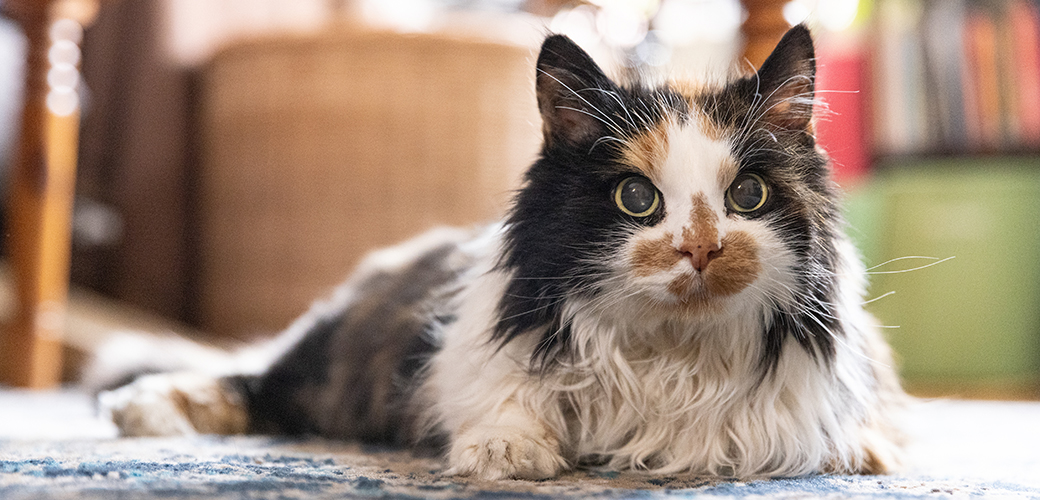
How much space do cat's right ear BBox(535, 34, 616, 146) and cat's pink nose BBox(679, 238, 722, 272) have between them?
0.20 meters

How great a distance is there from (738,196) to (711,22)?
3.18 m

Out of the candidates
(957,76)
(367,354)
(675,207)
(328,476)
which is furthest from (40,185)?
(957,76)

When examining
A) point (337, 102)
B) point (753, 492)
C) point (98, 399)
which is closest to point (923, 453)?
point (753, 492)

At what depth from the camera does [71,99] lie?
199 cm

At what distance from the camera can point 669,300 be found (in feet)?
2.83

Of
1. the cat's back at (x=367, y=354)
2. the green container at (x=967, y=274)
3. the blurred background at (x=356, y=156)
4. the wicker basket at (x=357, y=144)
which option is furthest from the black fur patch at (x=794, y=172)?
the green container at (x=967, y=274)

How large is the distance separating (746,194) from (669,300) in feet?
0.54

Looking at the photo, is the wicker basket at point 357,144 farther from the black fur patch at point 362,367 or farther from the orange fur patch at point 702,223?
the orange fur patch at point 702,223

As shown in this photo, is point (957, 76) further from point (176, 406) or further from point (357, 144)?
point (176, 406)

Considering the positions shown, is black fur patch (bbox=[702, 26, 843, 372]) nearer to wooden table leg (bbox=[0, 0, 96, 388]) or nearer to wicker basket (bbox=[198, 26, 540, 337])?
wicker basket (bbox=[198, 26, 540, 337])

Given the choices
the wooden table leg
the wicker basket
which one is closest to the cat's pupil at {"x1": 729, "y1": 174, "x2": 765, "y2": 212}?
the wicker basket

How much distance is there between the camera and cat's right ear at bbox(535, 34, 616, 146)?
3.17ft

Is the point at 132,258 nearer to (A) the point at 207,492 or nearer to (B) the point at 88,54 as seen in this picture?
(B) the point at 88,54

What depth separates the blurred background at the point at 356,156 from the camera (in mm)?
2494
